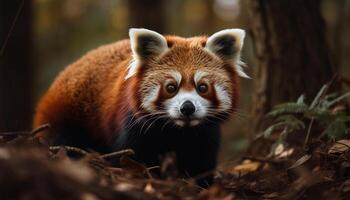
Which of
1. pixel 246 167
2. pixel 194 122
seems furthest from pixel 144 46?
pixel 246 167

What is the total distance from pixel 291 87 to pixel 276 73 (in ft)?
0.74

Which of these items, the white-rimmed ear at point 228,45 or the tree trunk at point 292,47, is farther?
the tree trunk at point 292,47

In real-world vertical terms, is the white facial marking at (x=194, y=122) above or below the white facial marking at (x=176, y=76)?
below

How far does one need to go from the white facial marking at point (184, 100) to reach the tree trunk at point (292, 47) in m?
1.63

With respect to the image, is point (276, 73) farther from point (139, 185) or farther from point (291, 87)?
point (139, 185)

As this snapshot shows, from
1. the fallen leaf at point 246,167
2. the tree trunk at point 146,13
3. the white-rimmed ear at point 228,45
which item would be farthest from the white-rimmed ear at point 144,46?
the tree trunk at point 146,13

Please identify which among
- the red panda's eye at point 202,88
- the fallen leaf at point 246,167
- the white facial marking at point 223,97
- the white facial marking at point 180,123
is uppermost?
the red panda's eye at point 202,88

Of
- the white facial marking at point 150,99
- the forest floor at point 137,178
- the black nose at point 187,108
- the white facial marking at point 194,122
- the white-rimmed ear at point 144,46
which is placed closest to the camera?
the forest floor at point 137,178

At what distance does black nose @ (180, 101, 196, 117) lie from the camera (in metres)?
4.89

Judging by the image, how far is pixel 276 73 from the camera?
6.51m

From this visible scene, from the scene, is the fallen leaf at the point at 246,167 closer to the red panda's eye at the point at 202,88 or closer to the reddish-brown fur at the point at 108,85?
the reddish-brown fur at the point at 108,85

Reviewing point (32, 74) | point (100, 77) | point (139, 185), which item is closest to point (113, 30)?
point (32, 74)

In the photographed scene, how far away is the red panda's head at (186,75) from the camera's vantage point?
5.08 metres

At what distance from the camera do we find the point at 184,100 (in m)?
4.96
